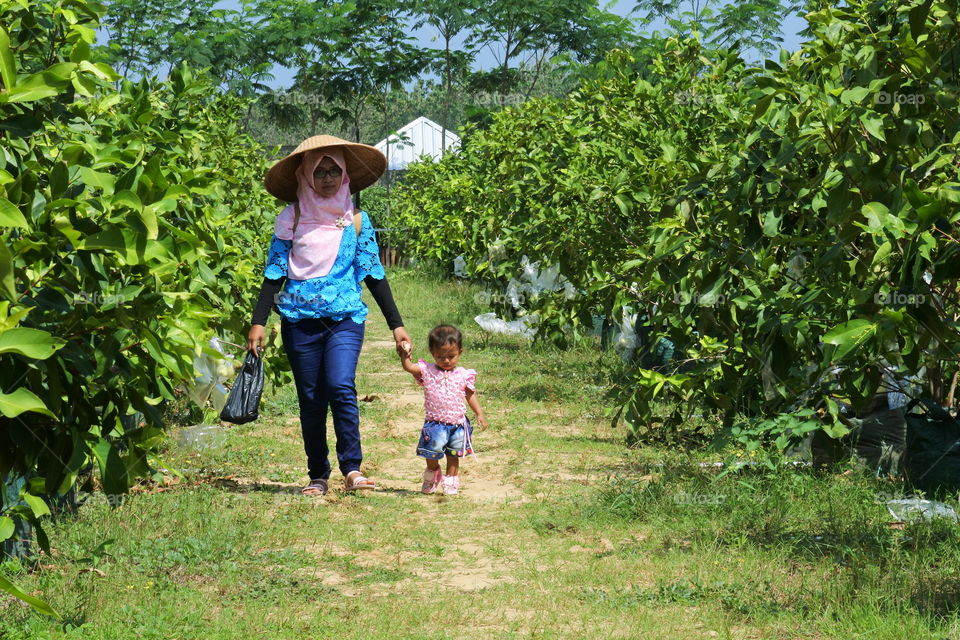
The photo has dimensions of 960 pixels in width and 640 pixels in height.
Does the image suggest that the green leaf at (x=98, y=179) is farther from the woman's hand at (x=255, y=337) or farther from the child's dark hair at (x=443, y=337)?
Answer: the child's dark hair at (x=443, y=337)

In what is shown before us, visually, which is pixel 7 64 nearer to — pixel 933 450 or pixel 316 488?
pixel 316 488

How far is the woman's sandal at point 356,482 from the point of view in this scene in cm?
539

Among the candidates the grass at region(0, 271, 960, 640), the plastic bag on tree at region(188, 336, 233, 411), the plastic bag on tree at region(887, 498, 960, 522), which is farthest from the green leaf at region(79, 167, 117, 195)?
the plastic bag on tree at region(188, 336, 233, 411)

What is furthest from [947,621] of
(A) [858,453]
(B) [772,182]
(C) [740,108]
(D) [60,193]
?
(C) [740,108]

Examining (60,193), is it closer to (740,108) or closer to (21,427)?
(21,427)

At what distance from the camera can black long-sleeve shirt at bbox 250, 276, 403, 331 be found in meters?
5.35

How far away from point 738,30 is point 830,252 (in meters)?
17.9

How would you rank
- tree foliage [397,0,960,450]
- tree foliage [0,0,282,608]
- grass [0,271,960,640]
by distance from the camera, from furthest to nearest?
grass [0,271,960,640]
tree foliage [397,0,960,450]
tree foliage [0,0,282,608]

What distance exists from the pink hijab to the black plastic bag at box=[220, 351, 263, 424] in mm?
451

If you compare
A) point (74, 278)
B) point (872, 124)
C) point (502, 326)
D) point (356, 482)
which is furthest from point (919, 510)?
point (502, 326)

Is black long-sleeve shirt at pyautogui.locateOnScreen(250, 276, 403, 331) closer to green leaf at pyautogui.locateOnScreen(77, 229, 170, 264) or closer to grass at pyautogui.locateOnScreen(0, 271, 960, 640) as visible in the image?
grass at pyautogui.locateOnScreen(0, 271, 960, 640)

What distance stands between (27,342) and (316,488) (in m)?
3.46

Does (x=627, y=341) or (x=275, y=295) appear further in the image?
(x=627, y=341)

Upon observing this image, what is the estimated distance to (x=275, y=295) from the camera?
17.7 feet
